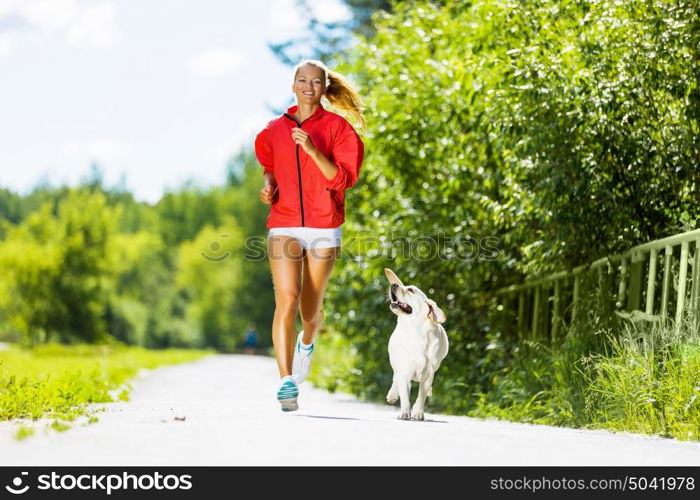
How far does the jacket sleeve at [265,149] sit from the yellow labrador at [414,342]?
3.96 ft

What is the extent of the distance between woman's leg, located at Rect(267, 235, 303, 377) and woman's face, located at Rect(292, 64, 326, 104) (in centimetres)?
98

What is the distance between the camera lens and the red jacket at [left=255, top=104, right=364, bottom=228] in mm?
7711

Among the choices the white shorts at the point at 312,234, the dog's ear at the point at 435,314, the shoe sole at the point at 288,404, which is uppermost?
the white shorts at the point at 312,234

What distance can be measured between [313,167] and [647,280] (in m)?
4.16

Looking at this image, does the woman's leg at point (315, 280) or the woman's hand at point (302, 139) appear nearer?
the woman's hand at point (302, 139)

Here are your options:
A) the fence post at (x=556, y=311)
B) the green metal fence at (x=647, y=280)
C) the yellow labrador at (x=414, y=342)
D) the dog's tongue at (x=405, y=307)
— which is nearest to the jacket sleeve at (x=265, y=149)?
the yellow labrador at (x=414, y=342)

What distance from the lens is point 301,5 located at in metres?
35.5

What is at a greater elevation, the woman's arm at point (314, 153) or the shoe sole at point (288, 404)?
the woman's arm at point (314, 153)

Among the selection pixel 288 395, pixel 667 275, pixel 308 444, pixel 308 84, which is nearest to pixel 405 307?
pixel 288 395

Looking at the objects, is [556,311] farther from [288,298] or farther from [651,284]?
[288,298]

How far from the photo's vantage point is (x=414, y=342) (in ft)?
26.0

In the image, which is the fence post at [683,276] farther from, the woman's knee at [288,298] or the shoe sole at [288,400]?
the shoe sole at [288,400]

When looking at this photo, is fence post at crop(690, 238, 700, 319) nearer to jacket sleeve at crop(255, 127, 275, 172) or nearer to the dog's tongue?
the dog's tongue

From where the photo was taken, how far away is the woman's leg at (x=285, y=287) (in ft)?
25.6
